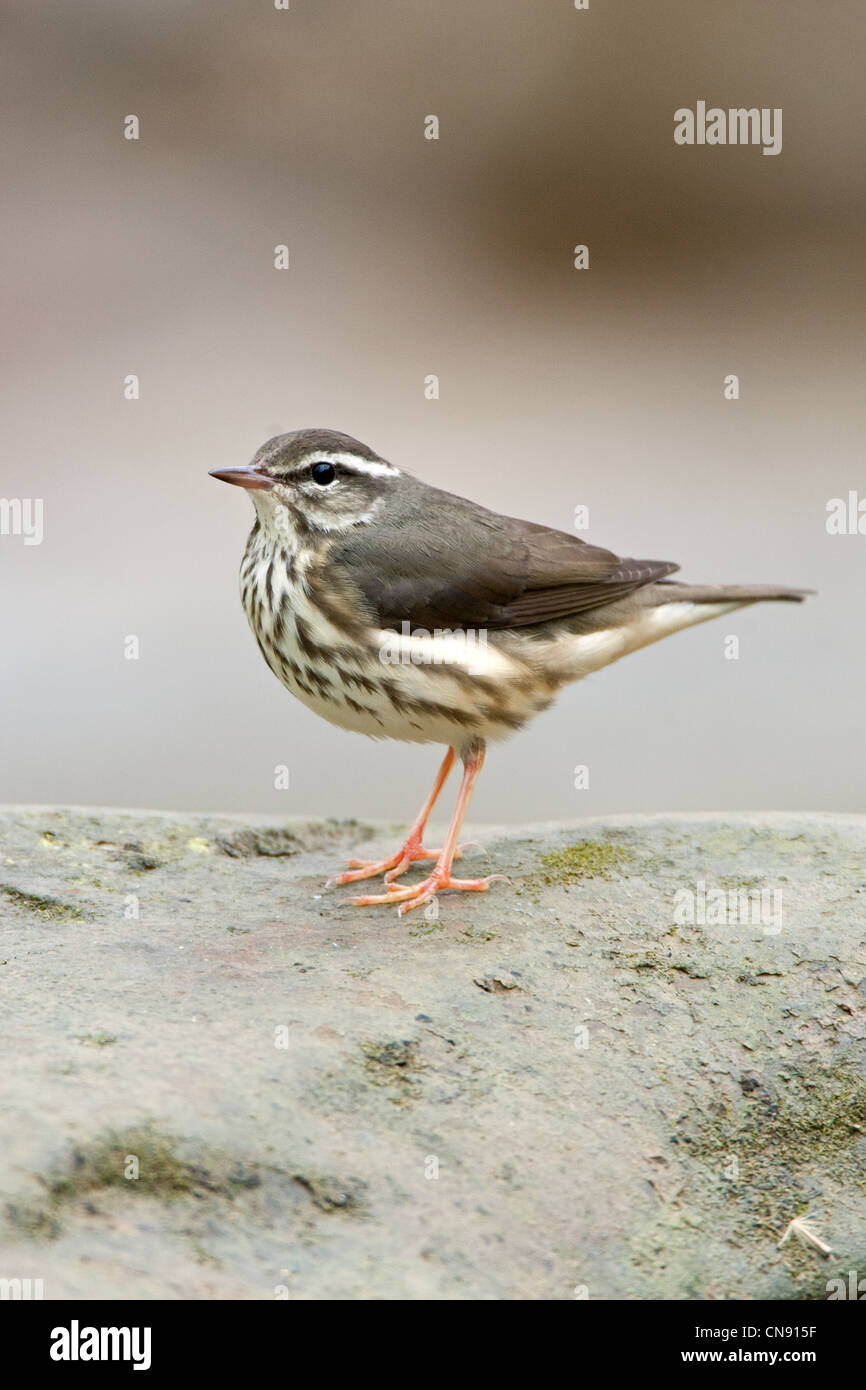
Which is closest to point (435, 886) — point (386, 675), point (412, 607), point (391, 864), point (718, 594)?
point (391, 864)

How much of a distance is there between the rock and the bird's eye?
178 cm

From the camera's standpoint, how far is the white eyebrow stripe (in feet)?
21.9

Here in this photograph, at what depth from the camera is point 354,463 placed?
6758 mm

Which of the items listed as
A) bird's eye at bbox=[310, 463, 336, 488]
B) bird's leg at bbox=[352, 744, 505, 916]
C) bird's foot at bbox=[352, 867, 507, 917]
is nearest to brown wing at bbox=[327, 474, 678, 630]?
bird's eye at bbox=[310, 463, 336, 488]

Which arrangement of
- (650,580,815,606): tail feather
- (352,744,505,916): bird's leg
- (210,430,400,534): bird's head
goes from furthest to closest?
(650,580,815,606): tail feather, (210,430,400,534): bird's head, (352,744,505,916): bird's leg

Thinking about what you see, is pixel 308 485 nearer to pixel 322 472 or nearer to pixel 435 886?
pixel 322 472

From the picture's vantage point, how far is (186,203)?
1806 cm

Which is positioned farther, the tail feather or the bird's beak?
the tail feather

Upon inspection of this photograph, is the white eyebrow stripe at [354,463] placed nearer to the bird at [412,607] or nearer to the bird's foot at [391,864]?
the bird at [412,607]

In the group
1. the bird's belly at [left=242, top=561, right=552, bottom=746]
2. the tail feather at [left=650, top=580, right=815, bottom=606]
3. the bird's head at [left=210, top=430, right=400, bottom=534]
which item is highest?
the bird's head at [left=210, top=430, right=400, bottom=534]

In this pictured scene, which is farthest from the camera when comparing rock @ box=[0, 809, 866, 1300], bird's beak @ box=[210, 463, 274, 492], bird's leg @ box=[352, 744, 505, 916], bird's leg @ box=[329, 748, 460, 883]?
bird's leg @ box=[329, 748, 460, 883]

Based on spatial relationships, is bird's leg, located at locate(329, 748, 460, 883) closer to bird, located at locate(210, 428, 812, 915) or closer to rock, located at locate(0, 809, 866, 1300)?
bird, located at locate(210, 428, 812, 915)

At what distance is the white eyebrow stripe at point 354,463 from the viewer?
21.9 ft

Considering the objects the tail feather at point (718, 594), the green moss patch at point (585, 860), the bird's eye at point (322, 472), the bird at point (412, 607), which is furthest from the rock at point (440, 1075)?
the bird's eye at point (322, 472)
